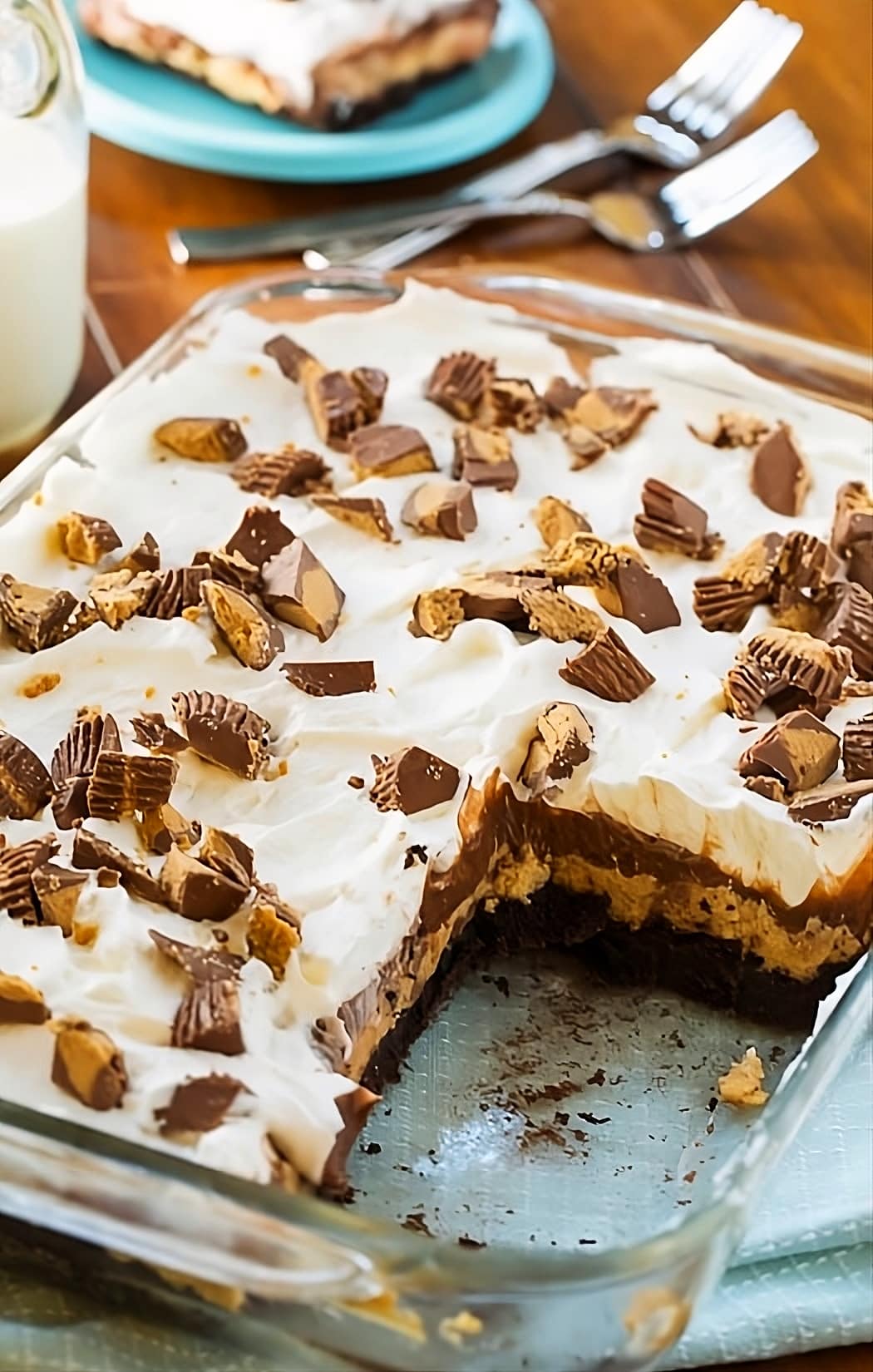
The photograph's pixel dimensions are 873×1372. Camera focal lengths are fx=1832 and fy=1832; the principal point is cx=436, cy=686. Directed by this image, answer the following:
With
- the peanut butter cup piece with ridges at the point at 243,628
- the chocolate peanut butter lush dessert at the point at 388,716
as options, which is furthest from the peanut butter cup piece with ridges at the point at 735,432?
the peanut butter cup piece with ridges at the point at 243,628

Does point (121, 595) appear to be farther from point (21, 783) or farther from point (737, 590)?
point (737, 590)

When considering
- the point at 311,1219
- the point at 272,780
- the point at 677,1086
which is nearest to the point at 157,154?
the point at 272,780

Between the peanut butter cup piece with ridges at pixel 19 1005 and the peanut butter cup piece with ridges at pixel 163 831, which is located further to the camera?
the peanut butter cup piece with ridges at pixel 163 831

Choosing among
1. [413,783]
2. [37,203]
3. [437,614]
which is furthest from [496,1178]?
[37,203]

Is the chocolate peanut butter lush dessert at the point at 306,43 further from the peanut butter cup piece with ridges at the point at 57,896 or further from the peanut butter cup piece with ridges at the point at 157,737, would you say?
the peanut butter cup piece with ridges at the point at 57,896

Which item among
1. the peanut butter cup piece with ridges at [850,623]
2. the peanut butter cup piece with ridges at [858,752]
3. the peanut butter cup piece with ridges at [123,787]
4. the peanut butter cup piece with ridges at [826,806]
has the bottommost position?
the peanut butter cup piece with ridges at [123,787]

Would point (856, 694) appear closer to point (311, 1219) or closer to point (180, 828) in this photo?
point (180, 828)

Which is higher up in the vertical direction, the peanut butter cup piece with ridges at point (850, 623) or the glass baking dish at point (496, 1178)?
the peanut butter cup piece with ridges at point (850, 623)
